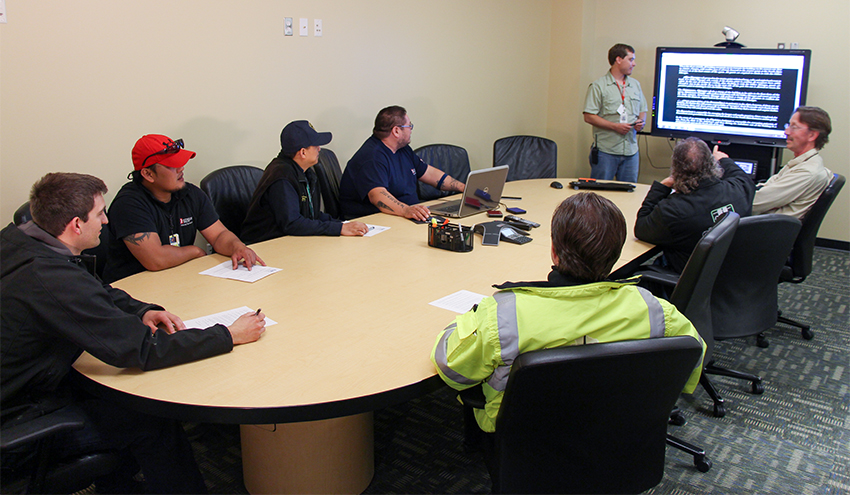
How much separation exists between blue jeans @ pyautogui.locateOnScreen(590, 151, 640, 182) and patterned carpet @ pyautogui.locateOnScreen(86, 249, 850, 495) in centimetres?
269

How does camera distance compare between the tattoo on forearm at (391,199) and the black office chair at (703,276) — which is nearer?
the black office chair at (703,276)

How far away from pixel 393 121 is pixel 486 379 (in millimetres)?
2454

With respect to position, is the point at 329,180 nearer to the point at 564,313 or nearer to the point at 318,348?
the point at 318,348

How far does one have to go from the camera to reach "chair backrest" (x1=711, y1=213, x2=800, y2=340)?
2.46 meters

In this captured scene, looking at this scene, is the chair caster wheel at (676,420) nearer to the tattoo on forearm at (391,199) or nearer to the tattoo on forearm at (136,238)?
the tattoo on forearm at (391,199)

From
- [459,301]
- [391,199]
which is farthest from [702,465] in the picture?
[391,199]

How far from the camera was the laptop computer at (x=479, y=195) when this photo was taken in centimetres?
331

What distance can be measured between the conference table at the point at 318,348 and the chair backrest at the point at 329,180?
118 cm

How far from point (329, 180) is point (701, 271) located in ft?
8.62

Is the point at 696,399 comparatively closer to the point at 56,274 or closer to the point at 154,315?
the point at 154,315

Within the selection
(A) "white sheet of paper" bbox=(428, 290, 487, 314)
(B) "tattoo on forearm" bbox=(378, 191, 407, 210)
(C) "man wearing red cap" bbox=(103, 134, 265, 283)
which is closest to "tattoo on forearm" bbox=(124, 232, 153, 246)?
(C) "man wearing red cap" bbox=(103, 134, 265, 283)

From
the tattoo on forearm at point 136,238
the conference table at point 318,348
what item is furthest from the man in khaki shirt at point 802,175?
the tattoo on forearm at point 136,238

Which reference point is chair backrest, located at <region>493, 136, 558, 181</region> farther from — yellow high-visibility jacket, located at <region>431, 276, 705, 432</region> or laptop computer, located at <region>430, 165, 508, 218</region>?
yellow high-visibility jacket, located at <region>431, 276, 705, 432</region>

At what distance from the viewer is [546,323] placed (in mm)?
1421
